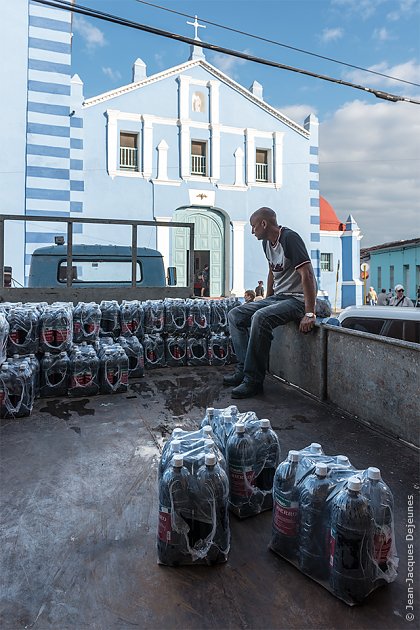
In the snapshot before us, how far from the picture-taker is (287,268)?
527 cm

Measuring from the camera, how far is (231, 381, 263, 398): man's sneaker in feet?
15.2

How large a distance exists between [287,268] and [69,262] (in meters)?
3.25

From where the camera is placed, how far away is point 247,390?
4707mm

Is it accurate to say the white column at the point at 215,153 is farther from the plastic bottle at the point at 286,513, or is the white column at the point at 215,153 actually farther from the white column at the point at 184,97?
the plastic bottle at the point at 286,513

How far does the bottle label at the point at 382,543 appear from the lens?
1937 millimetres

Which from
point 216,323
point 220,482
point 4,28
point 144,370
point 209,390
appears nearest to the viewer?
point 220,482

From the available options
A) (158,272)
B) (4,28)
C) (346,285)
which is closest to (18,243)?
(4,28)

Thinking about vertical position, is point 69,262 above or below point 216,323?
above

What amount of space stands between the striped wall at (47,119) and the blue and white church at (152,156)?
0.11ft

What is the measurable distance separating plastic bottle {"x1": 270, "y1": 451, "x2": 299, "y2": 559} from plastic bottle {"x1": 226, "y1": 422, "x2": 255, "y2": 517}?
31 centimetres

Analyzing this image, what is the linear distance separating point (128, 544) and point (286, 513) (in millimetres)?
785

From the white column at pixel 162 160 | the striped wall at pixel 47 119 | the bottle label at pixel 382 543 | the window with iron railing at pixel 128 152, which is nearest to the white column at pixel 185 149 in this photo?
the white column at pixel 162 160

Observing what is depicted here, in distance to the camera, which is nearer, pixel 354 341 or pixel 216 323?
pixel 354 341

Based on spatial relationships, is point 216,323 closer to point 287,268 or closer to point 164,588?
point 287,268
